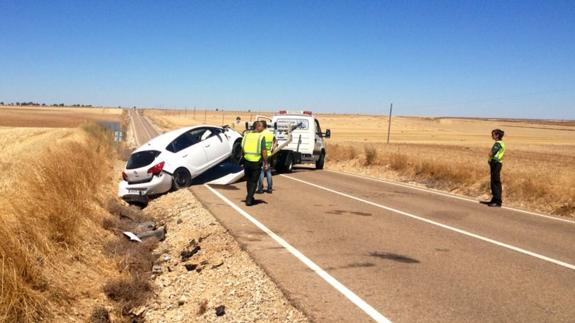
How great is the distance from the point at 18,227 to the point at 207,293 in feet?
8.16

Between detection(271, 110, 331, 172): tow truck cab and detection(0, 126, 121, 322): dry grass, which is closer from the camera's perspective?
detection(0, 126, 121, 322): dry grass

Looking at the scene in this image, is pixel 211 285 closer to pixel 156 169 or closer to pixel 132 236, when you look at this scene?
pixel 132 236

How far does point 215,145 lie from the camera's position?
15023 mm

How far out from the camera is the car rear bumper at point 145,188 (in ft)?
43.3

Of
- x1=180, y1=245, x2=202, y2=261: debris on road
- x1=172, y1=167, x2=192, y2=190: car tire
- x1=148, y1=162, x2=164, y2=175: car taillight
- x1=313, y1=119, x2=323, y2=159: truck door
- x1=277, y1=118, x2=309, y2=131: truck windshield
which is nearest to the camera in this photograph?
x1=180, y1=245, x2=202, y2=261: debris on road

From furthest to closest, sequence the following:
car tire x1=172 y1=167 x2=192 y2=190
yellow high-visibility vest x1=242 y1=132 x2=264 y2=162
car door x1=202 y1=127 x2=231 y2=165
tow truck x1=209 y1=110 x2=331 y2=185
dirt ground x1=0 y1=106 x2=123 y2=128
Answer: dirt ground x1=0 y1=106 x2=123 y2=128
tow truck x1=209 y1=110 x2=331 y2=185
car door x1=202 y1=127 x2=231 y2=165
car tire x1=172 y1=167 x2=192 y2=190
yellow high-visibility vest x1=242 y1=132 x2=264 y2=162

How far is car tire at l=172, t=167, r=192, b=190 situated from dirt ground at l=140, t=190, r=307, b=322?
4.45 meters

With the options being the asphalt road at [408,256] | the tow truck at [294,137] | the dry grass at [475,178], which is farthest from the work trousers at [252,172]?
the tow truck at [294,137]

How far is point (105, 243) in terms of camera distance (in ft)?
26.9

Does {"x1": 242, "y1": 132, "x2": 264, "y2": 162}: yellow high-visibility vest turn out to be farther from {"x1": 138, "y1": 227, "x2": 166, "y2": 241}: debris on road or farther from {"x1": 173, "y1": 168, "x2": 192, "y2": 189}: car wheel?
{"x1": 173, "y1": 168, "x2": 192, "y2": 189}: car wheel

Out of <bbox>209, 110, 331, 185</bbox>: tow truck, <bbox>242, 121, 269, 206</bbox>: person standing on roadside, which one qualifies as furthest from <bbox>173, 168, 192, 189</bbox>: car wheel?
<bbox>209, 110, 331, 185</bbox>: tow truck

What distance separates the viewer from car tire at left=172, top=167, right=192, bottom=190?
13.8m

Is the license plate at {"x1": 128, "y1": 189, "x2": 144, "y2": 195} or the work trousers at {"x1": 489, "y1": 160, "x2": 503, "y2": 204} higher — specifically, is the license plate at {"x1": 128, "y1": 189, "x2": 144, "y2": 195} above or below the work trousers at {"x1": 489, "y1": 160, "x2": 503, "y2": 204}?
below

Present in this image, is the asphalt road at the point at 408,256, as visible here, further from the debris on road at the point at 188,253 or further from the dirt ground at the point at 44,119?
the dirt ground at the point at 44,119
